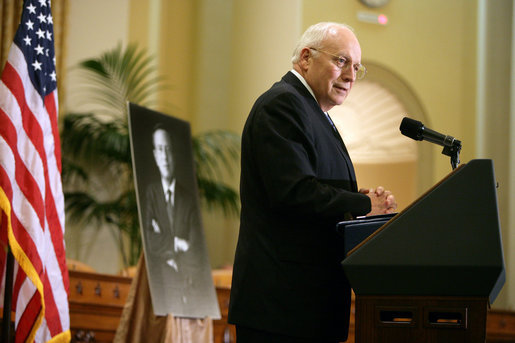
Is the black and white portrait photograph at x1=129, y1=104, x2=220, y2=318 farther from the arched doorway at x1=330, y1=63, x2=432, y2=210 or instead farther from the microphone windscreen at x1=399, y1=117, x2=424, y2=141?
the arched doorway at x1=330, y1=63, x2=432, y2=210

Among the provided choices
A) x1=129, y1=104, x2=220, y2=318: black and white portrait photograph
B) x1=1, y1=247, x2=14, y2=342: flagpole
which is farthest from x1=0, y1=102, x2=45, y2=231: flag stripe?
x1=129, y1=104, x2=220, y2=318: black and white portrait photograph

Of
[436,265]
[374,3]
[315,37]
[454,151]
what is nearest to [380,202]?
[454,151]

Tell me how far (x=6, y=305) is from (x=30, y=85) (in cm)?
123

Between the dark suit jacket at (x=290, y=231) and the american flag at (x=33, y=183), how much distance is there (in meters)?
1.82

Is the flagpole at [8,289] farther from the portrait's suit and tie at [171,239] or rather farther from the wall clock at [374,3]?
the wall clock at [374,3]

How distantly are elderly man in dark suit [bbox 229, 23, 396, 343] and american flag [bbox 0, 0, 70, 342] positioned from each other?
5.87 ft

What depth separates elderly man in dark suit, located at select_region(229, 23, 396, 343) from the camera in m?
2.37

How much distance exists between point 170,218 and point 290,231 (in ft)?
8.78

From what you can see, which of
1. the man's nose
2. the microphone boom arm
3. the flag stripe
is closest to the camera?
the microphone boom arm

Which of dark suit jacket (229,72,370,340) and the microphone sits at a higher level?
the microphone

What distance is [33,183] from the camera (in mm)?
4027

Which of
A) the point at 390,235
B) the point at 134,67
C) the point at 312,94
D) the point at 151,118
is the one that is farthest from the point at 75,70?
the point at 390,235

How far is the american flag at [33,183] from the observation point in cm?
393

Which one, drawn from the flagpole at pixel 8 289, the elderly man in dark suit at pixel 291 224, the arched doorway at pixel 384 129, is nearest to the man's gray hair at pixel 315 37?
the elderly man in dark suit at pixel 291 224
